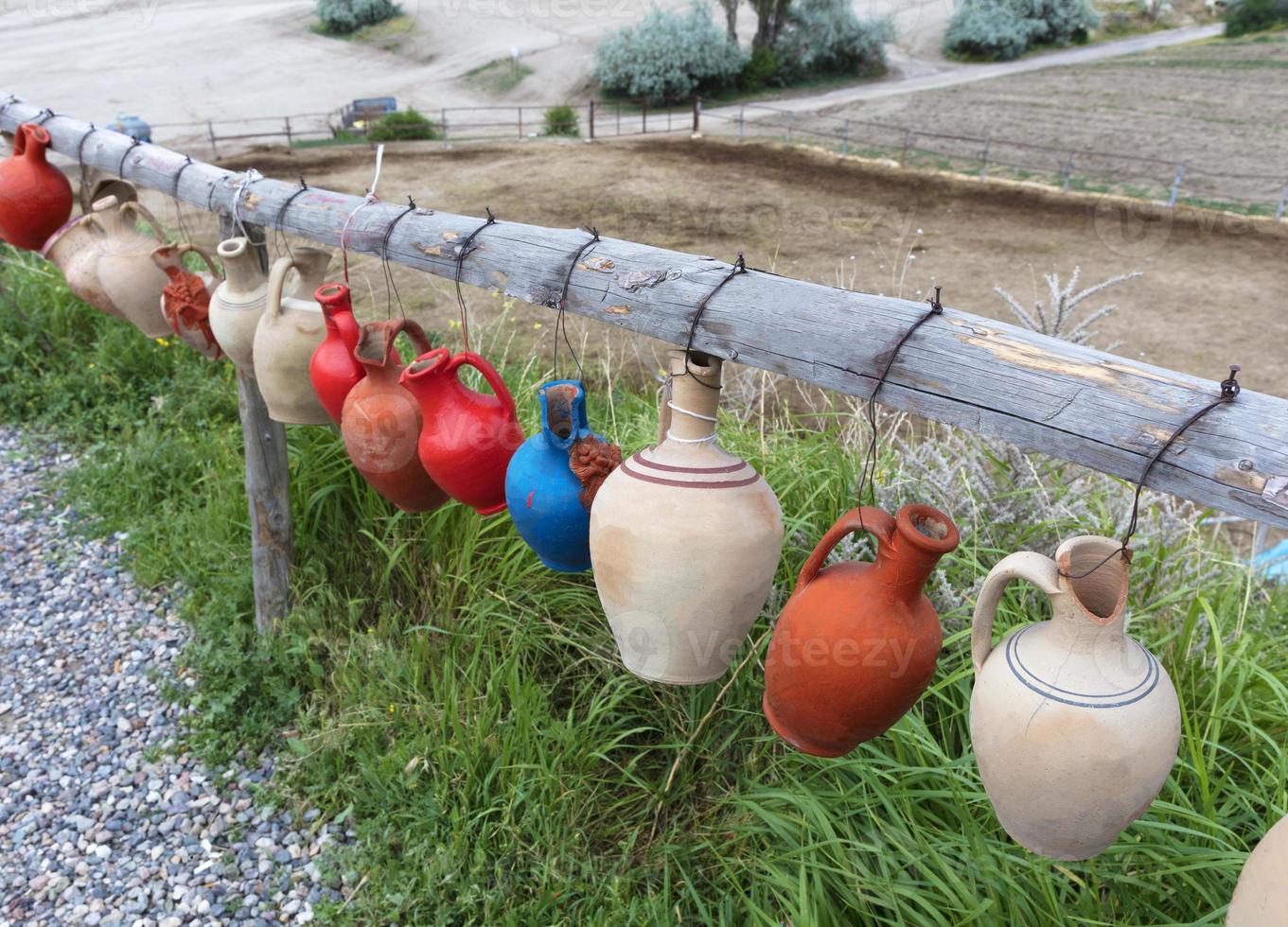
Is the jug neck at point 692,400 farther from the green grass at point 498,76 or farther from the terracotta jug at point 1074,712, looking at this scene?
the green grass at point 498,76

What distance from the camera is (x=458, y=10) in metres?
27.2

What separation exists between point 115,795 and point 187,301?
1.40 m

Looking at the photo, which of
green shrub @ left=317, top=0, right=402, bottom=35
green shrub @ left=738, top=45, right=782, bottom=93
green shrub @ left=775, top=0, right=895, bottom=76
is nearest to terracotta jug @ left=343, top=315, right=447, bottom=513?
green shrub @ left=738, top=45, right=782, bottom=93

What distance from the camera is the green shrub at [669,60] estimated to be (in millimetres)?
19562

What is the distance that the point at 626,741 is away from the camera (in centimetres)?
228

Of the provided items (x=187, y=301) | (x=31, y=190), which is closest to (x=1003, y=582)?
(x=187, y=301)

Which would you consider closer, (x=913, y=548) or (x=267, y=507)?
(x=913, y=548)

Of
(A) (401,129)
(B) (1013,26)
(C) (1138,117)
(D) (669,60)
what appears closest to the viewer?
(C) (1138,117)

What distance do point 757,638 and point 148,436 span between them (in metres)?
2.97

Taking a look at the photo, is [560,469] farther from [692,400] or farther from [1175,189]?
[1175,189]

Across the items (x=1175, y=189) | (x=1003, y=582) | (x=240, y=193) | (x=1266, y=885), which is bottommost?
(x=1175, y=189)

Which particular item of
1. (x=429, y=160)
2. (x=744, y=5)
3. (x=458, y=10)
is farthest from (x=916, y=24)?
(x=429, y=160)

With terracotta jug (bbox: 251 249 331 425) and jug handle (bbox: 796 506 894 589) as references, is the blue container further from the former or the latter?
terracotta jug (bbox: 251 249 331 425)

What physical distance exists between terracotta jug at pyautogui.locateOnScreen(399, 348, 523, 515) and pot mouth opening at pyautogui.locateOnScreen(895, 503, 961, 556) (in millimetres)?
687
